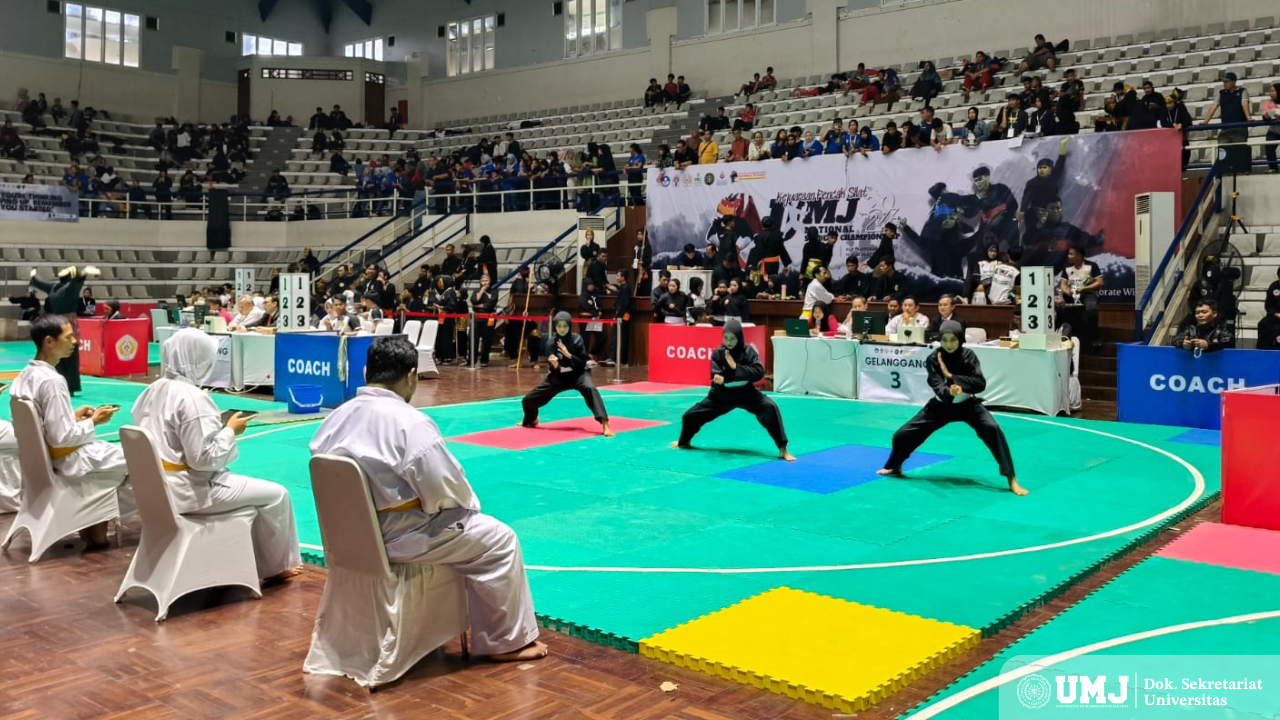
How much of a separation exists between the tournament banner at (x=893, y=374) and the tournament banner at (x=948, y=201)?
11.7 feet

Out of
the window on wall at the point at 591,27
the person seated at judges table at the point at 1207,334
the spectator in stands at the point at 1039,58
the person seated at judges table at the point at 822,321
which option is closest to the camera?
the person seated at judges table at the point at 1207,334

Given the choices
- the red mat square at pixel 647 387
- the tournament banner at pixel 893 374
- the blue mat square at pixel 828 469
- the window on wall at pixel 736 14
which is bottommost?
the blue mat square at pixel 828 469

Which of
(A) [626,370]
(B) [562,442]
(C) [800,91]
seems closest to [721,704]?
(B) [562,442]

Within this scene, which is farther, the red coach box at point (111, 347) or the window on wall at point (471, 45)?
the window on wall at point (471, 45)

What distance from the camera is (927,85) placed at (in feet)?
78.4

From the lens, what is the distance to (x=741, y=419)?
14.4 m

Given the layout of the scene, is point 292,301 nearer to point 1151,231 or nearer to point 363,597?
point 363,597

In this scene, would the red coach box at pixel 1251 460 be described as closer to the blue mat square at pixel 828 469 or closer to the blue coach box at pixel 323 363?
the blue mat square at pixel 828 469

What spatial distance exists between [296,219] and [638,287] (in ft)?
53.8

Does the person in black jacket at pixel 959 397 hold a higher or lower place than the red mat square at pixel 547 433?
higher

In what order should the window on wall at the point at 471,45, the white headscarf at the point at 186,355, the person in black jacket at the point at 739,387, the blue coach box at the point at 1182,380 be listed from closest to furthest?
the white headscarf at the point at 186,355 → the person in black jacket at the point at 739,387 → the blue coach box at the point at 1182,380 → the window on wall at the point at 471,45

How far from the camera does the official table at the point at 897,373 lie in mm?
14547

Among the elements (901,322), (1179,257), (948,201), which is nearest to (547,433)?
(901,322)

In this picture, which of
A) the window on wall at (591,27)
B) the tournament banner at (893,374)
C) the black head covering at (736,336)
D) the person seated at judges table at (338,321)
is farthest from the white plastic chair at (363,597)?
the window on wall at (591,27)
